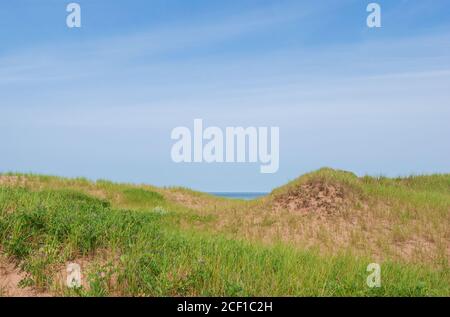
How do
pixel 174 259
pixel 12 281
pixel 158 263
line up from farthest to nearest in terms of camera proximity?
pixel 174 259
pixel 158 263
pixel 12 281

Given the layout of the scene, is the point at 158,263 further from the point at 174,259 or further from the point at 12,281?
the point at 12,281

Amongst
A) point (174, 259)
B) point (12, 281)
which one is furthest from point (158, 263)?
point (12, 281)

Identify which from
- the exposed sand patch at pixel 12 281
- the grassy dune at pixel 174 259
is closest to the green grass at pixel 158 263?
the grassy dune at pixel 174 259

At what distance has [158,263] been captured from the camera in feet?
30.0

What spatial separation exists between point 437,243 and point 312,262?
33.7 feet

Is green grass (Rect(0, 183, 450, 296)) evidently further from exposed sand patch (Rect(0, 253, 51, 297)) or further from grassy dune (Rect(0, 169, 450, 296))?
exposed sand patch (Rect(0, 253, 51, 297))

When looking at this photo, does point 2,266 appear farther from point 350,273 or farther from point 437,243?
point 437,243

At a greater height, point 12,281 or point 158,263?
point 158,263

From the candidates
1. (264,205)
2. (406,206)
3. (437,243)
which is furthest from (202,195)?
(437,243)

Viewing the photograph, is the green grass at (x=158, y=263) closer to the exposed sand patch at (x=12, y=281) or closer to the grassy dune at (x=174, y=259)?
the grassy dune at (x=174, y=259)

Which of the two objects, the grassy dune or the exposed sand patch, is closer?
the exposed sand patch

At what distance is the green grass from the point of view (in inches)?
335

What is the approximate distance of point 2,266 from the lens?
30.5ft

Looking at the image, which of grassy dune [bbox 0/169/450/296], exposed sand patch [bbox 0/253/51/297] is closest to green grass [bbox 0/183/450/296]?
grassy dune [bbox 0/169/450/296]
